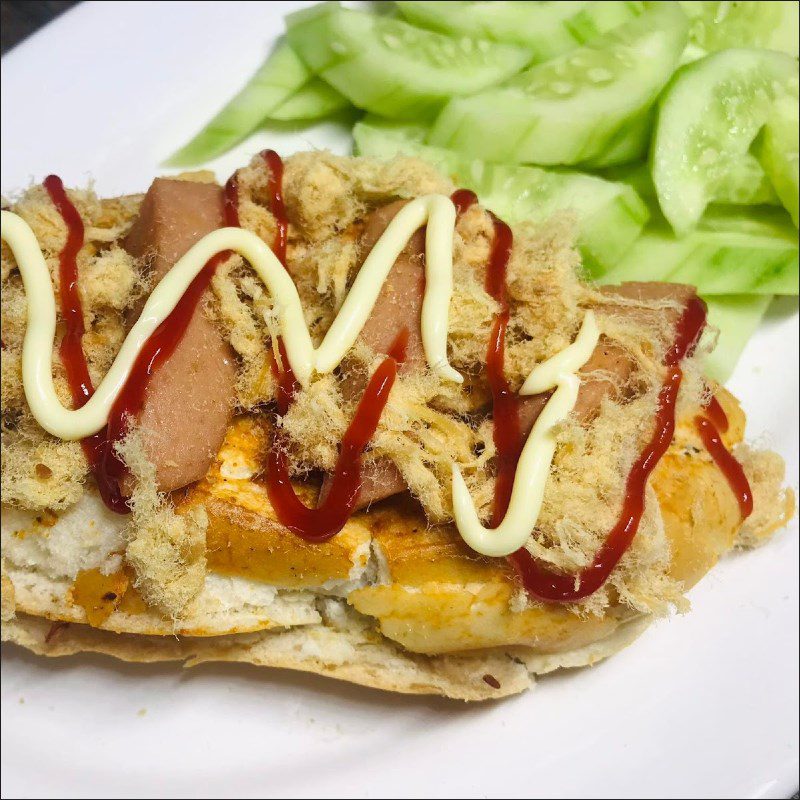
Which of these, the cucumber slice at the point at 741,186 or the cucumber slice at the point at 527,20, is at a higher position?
the cucumber slice at the point at 527,20

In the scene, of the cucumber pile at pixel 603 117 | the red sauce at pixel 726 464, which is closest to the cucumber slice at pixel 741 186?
the cucumber pile at pixel 603 117

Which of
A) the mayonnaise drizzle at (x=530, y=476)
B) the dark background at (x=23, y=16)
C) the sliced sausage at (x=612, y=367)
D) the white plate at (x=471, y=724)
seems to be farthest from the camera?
the dark background at (x=23, y=16)

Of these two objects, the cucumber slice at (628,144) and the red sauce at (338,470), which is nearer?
the red sauce at (338,470)

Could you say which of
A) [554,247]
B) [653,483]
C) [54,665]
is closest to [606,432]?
[653,483]

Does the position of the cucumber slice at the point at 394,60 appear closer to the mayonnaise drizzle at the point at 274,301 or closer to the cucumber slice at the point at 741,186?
the cucumber slice at the point at 741,186

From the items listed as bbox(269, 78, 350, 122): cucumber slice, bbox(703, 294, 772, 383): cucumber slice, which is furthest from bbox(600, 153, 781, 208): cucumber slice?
bbox(269, 78, 350, 122): cucumber slice

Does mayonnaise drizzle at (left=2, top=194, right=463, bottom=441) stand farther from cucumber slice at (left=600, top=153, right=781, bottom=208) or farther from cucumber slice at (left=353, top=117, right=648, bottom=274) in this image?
cucumber slice at (left=600, top=153, right=781, bottom=208)

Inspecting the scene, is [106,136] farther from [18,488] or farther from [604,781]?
[604,781]
